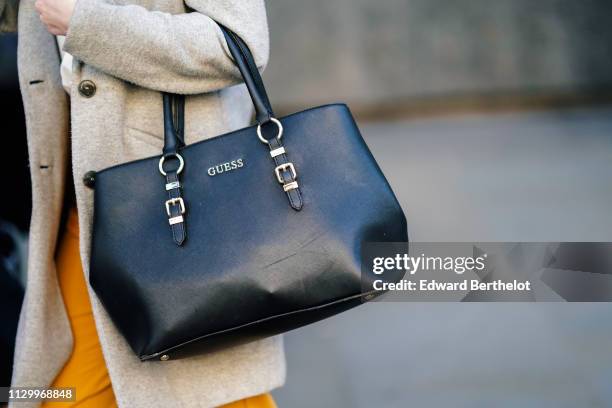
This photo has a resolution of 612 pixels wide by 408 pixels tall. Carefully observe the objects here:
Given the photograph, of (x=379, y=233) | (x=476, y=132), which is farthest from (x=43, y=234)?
(x=476, y=132)

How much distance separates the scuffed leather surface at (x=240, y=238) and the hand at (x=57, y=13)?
33 cm

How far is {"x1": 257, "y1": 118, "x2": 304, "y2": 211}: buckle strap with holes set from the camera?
5.43 ft

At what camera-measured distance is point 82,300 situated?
204 centimetres

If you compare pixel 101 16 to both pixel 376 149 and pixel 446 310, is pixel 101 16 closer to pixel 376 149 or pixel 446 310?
pixel 446 310

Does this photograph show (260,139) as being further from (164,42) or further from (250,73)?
(164,42)

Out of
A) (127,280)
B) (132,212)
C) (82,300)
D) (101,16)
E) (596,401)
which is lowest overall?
(596,401)

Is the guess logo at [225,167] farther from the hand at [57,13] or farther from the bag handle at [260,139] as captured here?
the hand at [57,13]

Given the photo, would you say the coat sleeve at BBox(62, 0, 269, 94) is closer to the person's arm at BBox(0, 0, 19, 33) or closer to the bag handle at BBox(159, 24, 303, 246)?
the bag handle at BBox(159, 24, 303, 246)

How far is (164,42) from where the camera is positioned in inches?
69.4

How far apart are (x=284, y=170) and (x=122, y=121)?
424 mm

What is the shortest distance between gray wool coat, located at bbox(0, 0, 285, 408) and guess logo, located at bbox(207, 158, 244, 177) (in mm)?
215

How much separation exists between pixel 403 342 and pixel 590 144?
439cm

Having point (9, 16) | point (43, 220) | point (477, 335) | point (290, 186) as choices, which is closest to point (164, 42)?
point (290, 186)

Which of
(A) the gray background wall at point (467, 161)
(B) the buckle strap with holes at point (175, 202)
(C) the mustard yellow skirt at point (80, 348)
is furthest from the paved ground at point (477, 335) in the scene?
A: (B) the buckle strap with holes at point (175, 202)
